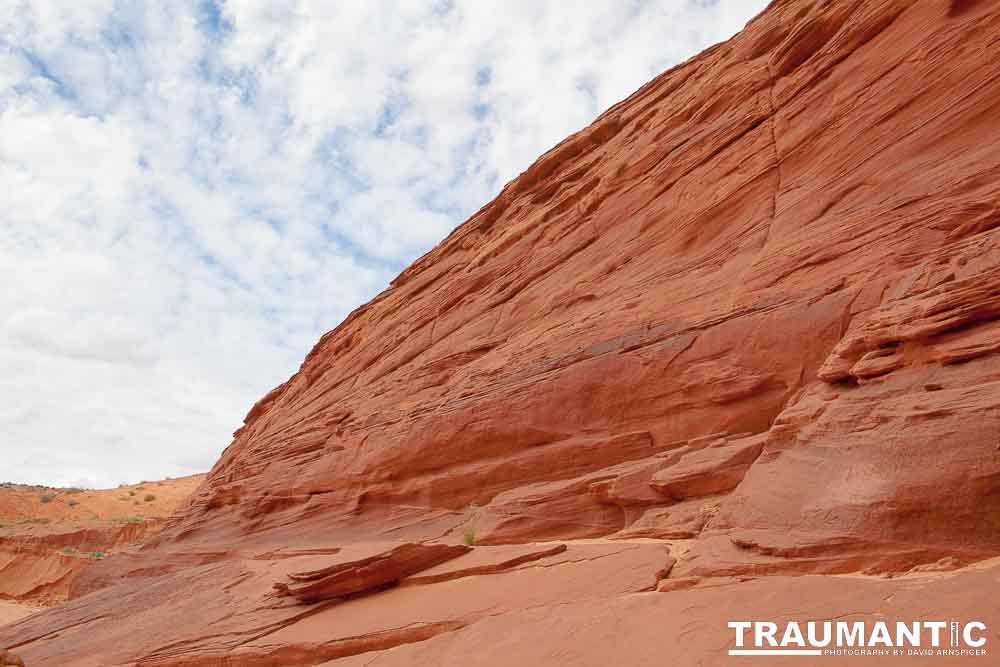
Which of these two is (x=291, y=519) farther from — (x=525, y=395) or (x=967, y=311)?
(x=967, y=311)

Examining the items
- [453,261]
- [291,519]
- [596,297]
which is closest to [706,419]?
[596,297]

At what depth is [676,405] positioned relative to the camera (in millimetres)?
10836

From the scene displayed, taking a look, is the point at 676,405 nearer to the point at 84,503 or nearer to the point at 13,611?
the point at 13,611

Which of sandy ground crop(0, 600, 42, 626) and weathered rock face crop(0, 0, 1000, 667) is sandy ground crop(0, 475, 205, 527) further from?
weathered rock face crop(0, 0, 1000, 667)

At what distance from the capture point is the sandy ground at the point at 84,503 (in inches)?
1686

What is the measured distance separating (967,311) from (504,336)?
32.2ft

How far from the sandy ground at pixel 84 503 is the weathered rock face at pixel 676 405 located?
96.1ft

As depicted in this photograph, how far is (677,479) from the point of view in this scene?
361 inches

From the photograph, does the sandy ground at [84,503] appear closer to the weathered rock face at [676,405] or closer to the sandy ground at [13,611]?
the sandy ground at [13,611]

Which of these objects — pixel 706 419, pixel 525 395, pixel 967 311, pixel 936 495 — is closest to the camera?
pixel 936 495

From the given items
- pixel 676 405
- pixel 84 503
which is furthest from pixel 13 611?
pixel 84 503

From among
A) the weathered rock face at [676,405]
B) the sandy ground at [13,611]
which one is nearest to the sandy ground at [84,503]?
the sandy ground at [13,611]

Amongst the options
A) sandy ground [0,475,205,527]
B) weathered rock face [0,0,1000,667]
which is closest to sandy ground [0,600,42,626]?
weathered rock face [0,0,1000,667]

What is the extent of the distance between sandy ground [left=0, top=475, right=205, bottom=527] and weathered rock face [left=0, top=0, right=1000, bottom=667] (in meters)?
29.3
